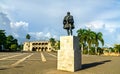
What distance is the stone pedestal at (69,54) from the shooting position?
53.7 ft

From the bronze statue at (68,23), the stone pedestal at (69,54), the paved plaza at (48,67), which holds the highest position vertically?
the bronze statue at (68,23)

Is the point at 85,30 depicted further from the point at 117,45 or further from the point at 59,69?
the point at 59,69

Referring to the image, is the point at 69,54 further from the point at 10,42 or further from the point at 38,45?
the point at 38,45

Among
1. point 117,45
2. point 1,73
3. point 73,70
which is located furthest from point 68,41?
point 117,45

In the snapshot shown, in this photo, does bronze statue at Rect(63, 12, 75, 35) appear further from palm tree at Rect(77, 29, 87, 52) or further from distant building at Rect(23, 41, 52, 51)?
distant building at Rect(23, 41, 52, 51)

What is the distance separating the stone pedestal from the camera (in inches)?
645

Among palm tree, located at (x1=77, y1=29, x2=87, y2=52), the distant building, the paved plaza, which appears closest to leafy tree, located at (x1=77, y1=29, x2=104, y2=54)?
palm tree, located at (x1=77, y1=29, x2=87, y2=52)

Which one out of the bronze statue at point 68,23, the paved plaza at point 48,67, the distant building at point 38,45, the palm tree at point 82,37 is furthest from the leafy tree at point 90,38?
the distant building at point 38,45

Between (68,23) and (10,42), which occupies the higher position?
(10,42)

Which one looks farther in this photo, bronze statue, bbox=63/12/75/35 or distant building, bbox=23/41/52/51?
distant building, bbox=23/41/52/51

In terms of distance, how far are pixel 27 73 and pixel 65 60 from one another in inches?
127

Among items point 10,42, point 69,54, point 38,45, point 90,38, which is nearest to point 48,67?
point 69,54

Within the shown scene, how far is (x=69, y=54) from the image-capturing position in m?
16.5

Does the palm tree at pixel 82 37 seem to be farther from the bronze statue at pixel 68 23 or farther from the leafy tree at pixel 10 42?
the bronze statue at pixel 68 23
